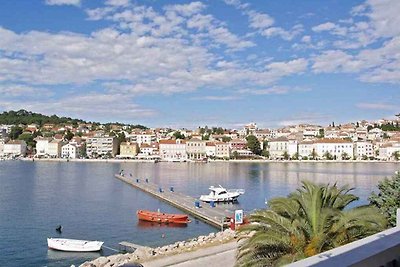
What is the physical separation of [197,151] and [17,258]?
90460mm

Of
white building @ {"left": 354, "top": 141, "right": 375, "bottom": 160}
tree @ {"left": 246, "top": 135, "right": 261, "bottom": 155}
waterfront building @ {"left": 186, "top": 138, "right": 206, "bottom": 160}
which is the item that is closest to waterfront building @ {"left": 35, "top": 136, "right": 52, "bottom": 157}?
waterfront building @ {"left": 186, "top": 138, "right": 206, "bottom": 160}

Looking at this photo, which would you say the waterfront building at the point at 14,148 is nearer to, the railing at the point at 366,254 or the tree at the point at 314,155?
the tree at the point at 314,155

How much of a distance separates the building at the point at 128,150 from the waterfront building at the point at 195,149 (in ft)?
44.1

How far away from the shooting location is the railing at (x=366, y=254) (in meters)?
1.78

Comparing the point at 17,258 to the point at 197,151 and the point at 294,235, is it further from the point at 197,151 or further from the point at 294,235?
the point at 197,151

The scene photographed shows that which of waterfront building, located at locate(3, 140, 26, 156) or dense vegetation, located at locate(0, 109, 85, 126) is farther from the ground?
dense vegetation, located at locate(0, 109, 85, 126)

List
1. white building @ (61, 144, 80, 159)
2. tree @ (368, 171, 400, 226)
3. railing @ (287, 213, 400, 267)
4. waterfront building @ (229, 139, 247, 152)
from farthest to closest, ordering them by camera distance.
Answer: white building @ (61, 144, 80, 159), waterfront building @ (229, 139, 247, 152), tree @ (368, 171, 400, 226), railing @ (287, 213, 400, 267)

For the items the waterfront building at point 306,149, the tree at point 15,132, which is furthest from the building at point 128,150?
the waterfront building at point 306,149

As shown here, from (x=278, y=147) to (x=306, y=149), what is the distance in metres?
7.01

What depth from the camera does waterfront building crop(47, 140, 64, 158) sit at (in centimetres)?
11326

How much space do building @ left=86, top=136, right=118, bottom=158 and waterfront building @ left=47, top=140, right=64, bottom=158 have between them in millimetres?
7100

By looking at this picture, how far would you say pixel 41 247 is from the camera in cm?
1911

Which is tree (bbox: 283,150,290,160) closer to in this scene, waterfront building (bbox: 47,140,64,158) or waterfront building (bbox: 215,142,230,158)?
waterfront building (bbox: 215,142,230,158)

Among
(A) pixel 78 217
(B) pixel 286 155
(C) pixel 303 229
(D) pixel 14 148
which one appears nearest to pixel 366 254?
(C) pixel 303 229
